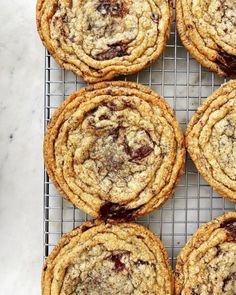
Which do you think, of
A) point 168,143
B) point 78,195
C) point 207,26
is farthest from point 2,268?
point 207,26

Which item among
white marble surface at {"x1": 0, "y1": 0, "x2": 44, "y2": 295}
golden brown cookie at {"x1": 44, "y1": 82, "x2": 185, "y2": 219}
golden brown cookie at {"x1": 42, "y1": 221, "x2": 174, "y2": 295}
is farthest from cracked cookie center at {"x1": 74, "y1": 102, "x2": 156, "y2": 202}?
white marble surface at {"x1": 0, "y1": 0, "x2": 44, "y2": 295}

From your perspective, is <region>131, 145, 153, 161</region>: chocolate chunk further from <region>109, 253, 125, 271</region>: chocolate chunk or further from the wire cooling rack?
<region>109, 253, 125, 271</region>: chocolate chunk

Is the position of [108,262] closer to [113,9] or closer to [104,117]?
[104,117]

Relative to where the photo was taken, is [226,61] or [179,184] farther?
[179,184]

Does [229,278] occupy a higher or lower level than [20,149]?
lower

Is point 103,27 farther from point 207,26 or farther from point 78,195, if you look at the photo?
point 78,195

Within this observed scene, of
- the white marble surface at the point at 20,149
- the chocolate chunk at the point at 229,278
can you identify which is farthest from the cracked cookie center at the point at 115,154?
the chocolate chunk at the point at 229,278

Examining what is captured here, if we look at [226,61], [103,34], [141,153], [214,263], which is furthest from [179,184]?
[103,34]

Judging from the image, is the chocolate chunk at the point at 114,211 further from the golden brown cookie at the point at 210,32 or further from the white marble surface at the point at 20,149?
the golden brown cookie at the point at 210,32
